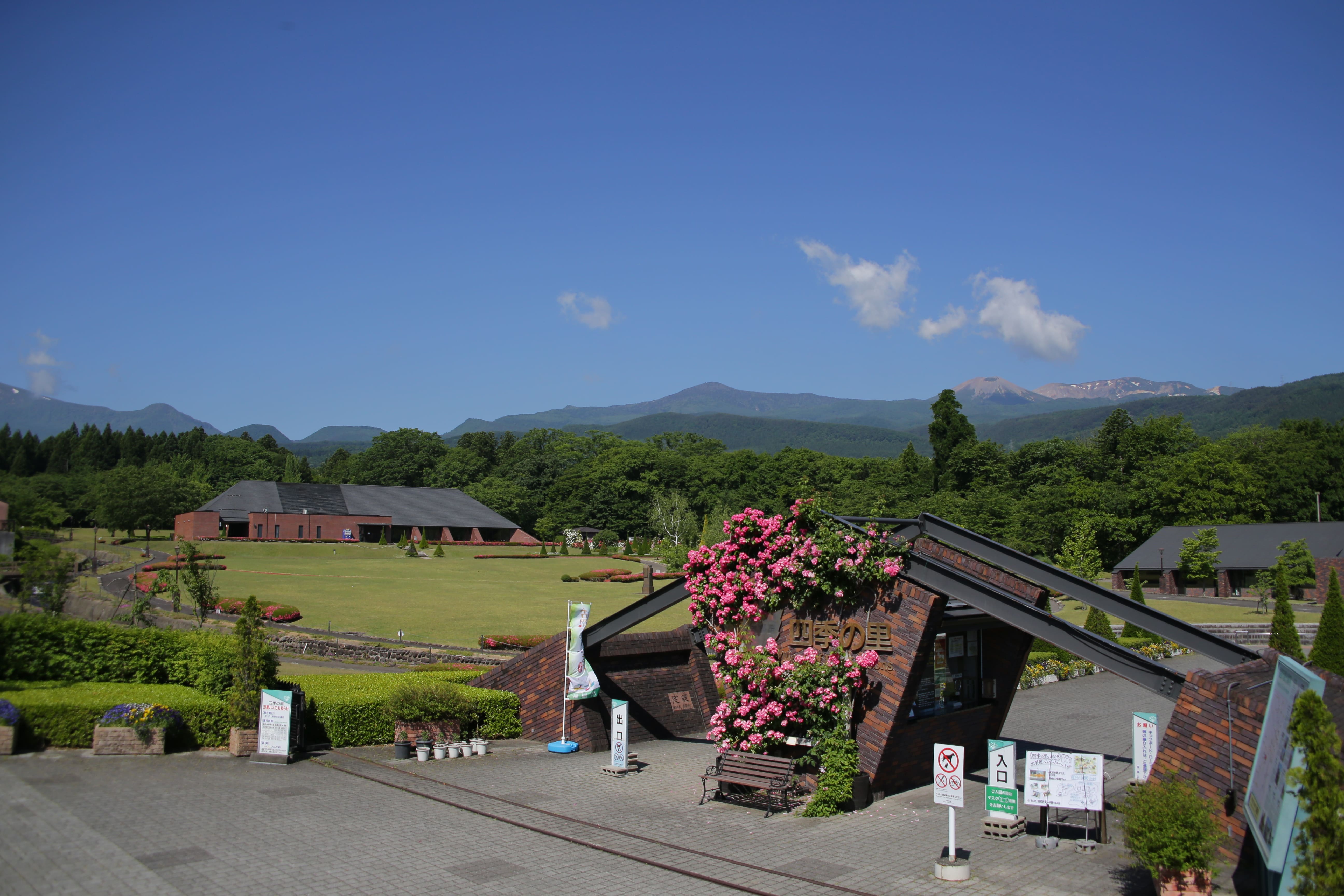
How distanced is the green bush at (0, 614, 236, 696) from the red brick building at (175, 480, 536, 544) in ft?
212

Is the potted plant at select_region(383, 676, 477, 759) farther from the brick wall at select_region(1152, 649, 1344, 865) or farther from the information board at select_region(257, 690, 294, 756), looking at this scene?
the brick wall at select_region(1152, 649, 1344, 865)

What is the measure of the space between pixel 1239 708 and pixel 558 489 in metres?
104

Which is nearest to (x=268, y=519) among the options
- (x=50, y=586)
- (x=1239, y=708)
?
(x=50, y=586)

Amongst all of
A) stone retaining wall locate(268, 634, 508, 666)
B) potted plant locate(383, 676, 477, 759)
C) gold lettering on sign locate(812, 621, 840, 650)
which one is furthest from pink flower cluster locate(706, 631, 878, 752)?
stone retaining wall locate(268, 634, 508, 666)

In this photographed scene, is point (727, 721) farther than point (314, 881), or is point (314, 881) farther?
point (727, 721)

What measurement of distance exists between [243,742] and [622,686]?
7.25 meters

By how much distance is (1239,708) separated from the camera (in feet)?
33.9

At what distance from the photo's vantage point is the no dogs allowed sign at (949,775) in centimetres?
1103

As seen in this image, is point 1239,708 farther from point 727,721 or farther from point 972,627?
point 727,721

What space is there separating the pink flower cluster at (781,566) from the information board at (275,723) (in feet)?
24.1

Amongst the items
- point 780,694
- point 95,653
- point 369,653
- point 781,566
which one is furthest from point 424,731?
point 369,653

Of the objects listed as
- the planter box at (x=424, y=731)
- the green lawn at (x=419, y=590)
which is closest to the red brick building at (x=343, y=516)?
the green lawn at (x=419, y=590)

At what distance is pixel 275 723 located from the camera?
16.0 meters

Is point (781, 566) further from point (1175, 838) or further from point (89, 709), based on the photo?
point (89, 709)
